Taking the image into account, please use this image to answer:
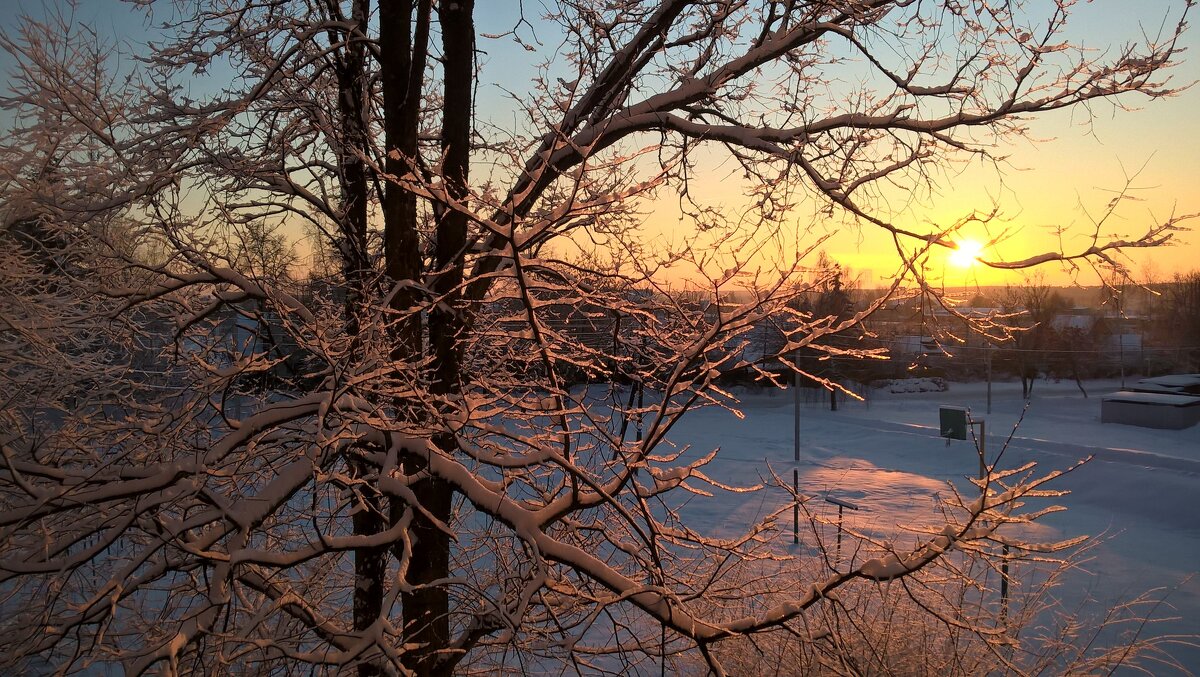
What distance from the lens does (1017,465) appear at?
27.4m

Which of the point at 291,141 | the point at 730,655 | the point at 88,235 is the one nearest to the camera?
the point at 88,235

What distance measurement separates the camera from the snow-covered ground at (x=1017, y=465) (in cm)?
1496

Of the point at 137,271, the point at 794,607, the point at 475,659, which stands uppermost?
the point at 137,271

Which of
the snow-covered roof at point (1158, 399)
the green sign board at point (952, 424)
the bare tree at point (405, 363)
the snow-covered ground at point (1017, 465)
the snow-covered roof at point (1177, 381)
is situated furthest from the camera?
the snow-covered roof at point (1177, 381)

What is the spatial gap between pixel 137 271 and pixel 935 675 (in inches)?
278

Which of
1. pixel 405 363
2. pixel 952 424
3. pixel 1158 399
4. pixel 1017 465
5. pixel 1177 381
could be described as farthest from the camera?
pixel 1177 381

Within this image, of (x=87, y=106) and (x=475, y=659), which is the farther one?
(x=475, y=659)

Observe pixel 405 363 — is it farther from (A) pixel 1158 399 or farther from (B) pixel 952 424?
(A) pixel 1158 399

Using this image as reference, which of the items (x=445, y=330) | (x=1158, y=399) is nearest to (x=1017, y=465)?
(x=1158, y=399)

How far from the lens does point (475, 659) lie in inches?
204

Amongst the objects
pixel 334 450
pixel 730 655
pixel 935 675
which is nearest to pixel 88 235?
pixel 334 450

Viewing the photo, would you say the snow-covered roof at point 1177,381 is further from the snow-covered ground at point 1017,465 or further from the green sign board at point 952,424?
the green sign board at point 952,424

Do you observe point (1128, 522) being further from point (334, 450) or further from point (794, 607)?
point (334, 450)

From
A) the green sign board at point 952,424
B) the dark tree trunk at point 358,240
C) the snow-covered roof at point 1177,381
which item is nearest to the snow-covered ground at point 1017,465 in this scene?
the green sign board at point 952,424
